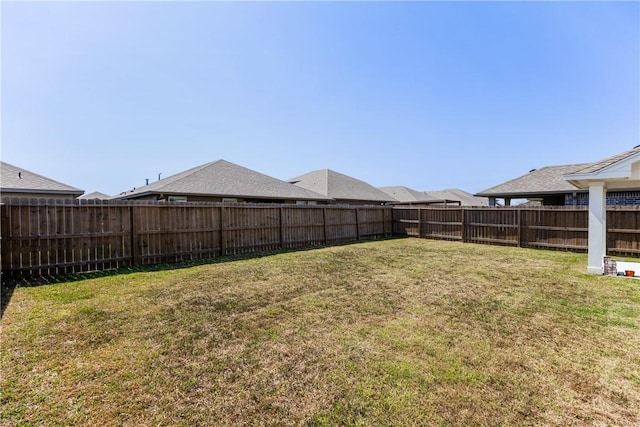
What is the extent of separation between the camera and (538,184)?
17.2 meters

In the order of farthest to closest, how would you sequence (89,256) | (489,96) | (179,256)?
(489,96)
(179,256)
(89,256)

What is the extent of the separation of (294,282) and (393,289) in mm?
2091

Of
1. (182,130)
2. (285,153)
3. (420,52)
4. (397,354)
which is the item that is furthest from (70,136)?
(397,354)

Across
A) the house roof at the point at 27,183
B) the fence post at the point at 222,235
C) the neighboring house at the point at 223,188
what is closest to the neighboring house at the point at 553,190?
the neighboring house at the point at 223,188

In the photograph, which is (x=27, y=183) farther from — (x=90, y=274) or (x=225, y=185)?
(x=90, y=274)

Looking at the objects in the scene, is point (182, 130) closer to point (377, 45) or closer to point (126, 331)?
point (377, 45)

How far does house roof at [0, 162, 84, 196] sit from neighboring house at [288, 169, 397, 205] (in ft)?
47.2

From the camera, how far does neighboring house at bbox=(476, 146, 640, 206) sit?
14305mm

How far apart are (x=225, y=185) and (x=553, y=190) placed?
1826cm

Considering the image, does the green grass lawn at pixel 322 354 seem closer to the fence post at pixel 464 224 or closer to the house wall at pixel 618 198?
the fence post at pixel 464 224

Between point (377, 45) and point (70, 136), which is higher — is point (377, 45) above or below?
above

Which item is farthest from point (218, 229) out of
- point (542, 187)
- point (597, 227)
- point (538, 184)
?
point (538, 184)

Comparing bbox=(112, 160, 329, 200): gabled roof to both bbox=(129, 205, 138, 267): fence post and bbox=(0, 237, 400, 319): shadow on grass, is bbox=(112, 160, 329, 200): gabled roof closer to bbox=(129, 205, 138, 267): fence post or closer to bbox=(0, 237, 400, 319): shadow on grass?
bbox=(129, 205, 138, 267): fence post

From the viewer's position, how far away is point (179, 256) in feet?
28.9
